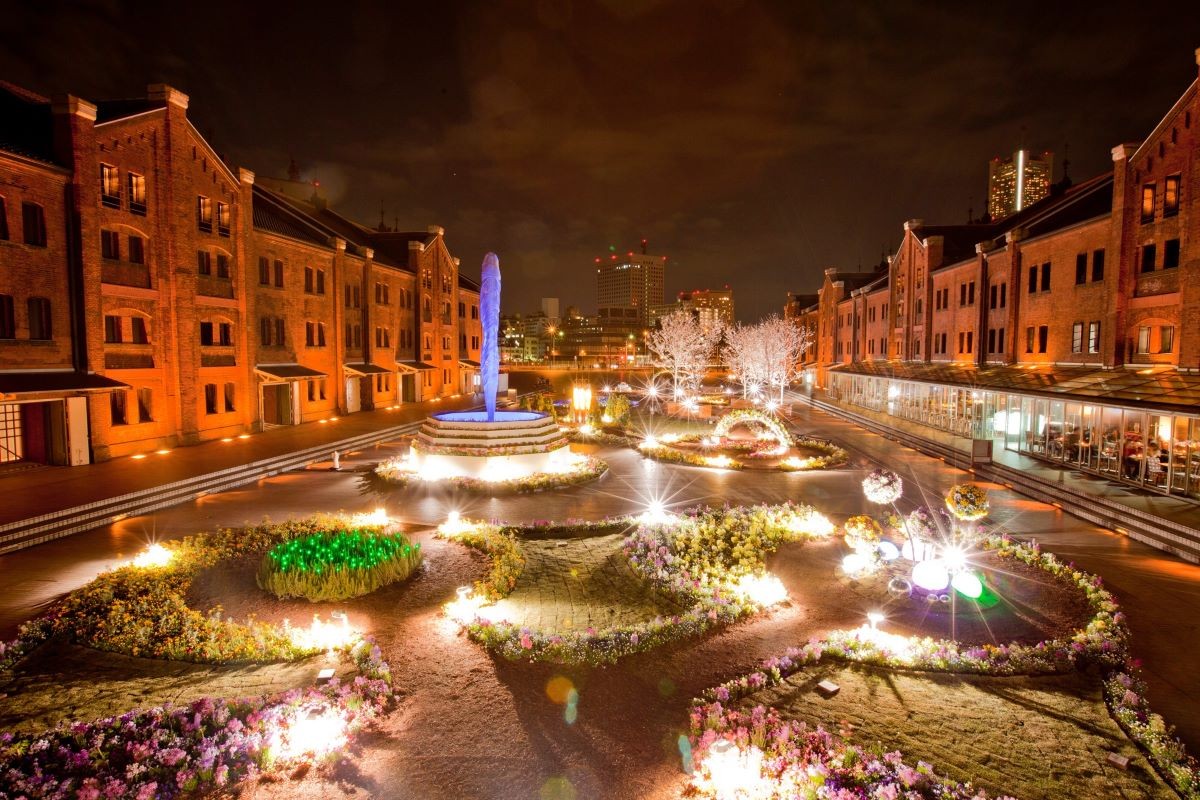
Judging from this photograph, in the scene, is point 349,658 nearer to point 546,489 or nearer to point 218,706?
point 218,706

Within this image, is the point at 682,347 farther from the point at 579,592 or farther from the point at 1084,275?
the point at 579,592

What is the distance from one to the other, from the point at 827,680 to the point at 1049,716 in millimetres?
2633

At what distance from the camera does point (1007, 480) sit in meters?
22.3

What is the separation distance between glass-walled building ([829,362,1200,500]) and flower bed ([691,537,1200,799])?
37.4 ft

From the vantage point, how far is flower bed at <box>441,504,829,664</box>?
9102mm

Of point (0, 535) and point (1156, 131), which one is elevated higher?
point (1156, 131)

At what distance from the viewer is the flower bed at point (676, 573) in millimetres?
9102

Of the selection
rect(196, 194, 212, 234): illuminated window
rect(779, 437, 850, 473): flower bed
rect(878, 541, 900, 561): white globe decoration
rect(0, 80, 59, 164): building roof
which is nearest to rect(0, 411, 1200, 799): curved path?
rect(878, 541, 900, 561): white globe decoration

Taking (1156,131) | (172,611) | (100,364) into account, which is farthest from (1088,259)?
(100,364)

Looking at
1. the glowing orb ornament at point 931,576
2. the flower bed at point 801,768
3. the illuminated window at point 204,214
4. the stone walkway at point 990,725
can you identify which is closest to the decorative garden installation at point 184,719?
the flower bed at point 801,768

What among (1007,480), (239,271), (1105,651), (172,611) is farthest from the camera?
(239,271)

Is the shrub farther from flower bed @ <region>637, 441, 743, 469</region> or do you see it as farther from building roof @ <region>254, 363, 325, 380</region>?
building roof @ <region>254, 363, 325, 380</region>

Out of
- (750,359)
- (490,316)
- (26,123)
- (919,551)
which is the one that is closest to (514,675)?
(919,551)

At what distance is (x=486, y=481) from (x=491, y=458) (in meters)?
1.40
